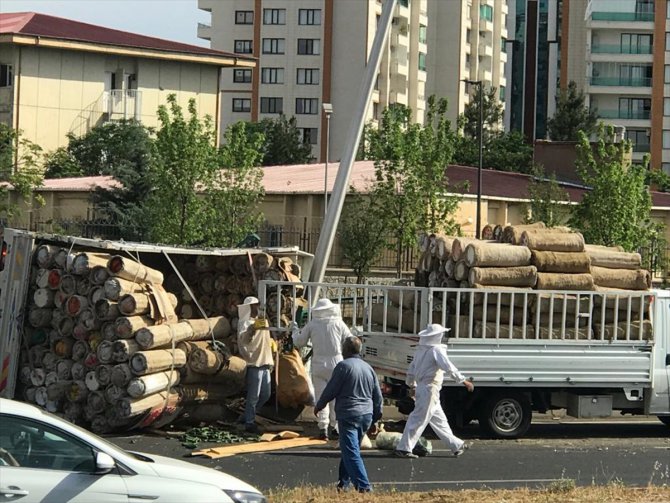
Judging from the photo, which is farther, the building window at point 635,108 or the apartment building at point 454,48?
the apartment building at point 454,48

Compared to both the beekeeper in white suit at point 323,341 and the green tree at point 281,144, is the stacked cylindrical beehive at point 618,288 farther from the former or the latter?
the green tree at point 281,144

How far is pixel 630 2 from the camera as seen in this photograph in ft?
315

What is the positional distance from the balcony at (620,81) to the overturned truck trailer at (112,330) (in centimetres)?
8088

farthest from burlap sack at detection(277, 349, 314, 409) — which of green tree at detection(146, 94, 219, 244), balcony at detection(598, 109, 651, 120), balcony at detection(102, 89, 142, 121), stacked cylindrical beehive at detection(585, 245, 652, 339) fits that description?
balcony at detection(598, 109, 651, 120)

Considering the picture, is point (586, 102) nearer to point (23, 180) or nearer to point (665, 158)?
point (665, 158)

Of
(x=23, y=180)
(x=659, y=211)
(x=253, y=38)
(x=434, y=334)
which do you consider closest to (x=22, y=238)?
(x=434, y=334)

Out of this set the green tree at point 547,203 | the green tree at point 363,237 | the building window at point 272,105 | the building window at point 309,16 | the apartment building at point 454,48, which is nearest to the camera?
the green tree at point 363,237

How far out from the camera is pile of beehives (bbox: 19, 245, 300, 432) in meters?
16.7

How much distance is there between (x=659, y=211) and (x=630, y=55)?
157 feet

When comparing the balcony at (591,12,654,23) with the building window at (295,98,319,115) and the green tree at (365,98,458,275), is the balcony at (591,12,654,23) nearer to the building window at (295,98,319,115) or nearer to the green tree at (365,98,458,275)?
the building window at (295,98,319,115)

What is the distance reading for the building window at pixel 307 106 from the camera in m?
94.0

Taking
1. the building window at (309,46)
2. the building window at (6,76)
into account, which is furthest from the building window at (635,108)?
the building window at (6,76)

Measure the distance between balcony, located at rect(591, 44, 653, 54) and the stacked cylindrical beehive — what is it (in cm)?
7940

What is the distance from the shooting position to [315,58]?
3671 inches
